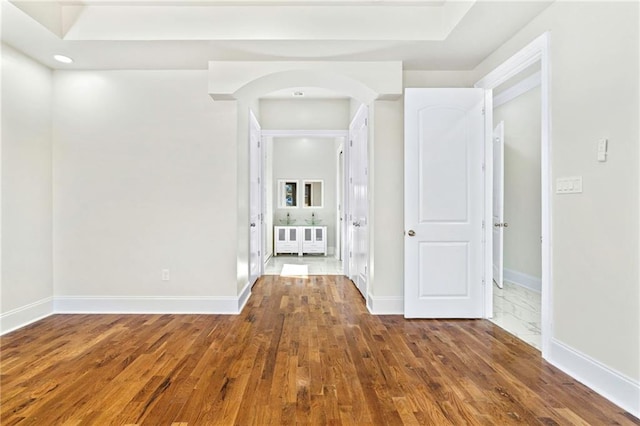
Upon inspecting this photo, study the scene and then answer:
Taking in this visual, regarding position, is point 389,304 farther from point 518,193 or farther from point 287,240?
point 287,240

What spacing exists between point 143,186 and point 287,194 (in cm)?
517

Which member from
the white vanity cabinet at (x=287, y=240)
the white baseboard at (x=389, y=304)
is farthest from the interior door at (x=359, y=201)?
the white vanity cabinet at (x=287, y=240)

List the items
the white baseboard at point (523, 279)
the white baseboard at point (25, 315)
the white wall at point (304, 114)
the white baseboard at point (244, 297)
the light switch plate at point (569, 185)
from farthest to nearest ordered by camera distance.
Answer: the white wall at point (304, 114)
the white baseboard at point (523, 279)
the white baseboard at point (244, 297)
the white baseboard at point (25, 315)
the light switch plate at point (569, 185)

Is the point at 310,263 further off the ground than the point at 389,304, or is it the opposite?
the point at 389,304

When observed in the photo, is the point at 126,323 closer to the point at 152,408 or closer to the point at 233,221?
the point at 233,221

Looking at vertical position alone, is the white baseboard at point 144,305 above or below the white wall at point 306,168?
below

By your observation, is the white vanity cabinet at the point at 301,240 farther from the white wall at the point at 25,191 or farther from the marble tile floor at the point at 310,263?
the white wall at the point at 25,191

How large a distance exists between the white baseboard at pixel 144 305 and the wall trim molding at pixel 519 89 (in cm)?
469

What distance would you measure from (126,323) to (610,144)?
4073 millimetres

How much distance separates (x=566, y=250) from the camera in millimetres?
2285

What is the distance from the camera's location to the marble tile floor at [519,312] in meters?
3.00

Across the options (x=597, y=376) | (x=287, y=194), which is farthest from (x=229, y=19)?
(x=287, y=194)

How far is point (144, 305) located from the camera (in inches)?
141

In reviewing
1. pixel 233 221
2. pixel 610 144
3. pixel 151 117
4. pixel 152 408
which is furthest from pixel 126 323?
pixel 610 144
